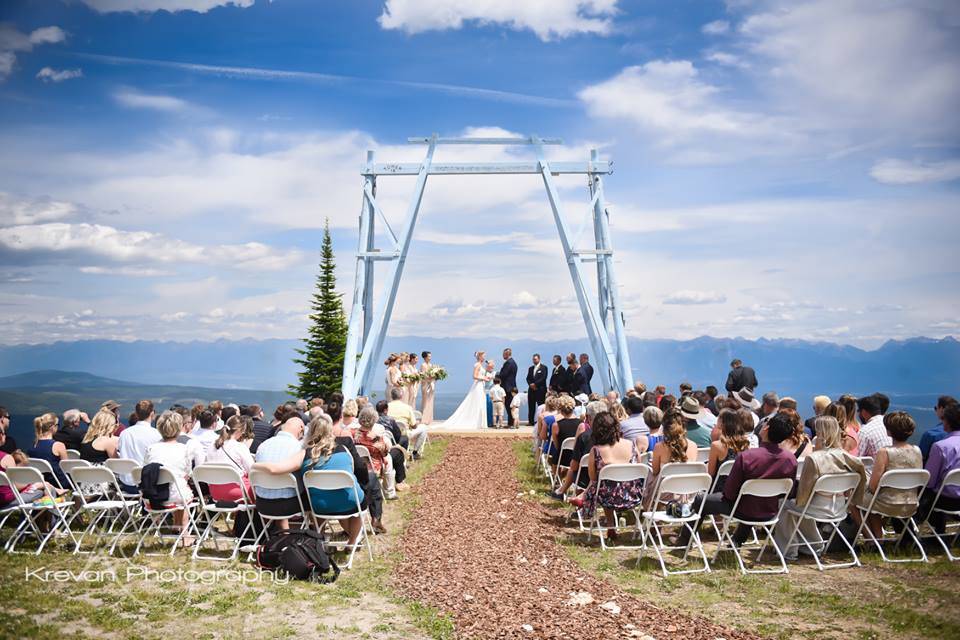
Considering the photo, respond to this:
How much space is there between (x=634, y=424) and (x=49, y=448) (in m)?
6.90

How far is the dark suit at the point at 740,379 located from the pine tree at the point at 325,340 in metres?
20.6

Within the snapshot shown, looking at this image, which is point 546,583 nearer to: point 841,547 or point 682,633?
point 682,633

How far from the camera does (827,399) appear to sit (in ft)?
28.4

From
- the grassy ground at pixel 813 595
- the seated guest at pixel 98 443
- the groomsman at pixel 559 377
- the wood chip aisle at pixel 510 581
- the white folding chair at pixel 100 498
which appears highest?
the groomsman at pixel 559 377

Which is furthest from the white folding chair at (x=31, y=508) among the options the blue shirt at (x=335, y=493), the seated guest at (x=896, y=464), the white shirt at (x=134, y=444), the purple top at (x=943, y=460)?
the purple top at (x=943, y=460)

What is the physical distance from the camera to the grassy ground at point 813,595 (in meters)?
4.98

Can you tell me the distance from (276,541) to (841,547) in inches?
219

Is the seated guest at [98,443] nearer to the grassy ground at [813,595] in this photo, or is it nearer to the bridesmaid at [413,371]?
the grassy ground at [813,595]

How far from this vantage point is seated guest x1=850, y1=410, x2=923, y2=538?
263 inches

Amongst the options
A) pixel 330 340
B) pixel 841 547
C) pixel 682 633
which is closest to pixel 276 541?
pixel 682 633

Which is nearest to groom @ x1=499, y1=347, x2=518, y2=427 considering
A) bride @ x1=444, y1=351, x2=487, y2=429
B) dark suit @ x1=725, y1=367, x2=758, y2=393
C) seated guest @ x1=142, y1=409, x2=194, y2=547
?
bride @ x1=444, y1=351, x2=487, y2=429

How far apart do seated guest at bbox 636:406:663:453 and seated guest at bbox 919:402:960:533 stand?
2594 millimetres

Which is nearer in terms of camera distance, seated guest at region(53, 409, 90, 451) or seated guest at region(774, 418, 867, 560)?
seated guest at region(774, 418, 867, 560)

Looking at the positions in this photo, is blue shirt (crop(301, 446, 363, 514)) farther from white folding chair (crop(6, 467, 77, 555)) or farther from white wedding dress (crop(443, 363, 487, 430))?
white wedding dress (crop(443, 363, 487, 430))
